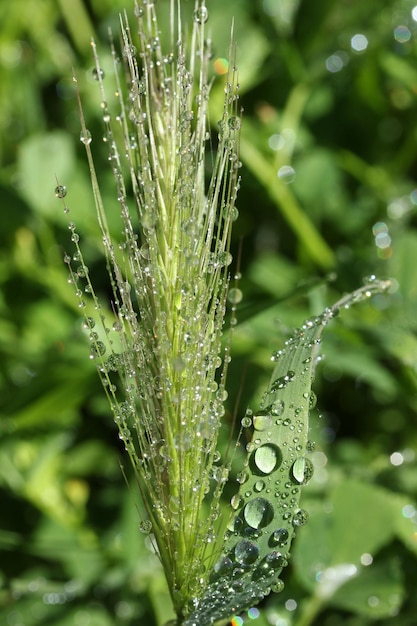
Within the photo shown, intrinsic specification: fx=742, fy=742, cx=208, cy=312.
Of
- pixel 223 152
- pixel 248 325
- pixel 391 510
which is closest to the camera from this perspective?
pixel 223 152

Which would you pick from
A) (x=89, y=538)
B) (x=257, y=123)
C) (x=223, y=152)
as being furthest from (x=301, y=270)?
(x=223, y=152)

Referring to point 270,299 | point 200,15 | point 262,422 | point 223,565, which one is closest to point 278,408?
point 262,422

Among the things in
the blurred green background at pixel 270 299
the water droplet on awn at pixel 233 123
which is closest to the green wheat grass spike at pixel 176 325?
the water droplet on awn at pixel 233 123

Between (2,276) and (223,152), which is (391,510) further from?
(2,276)

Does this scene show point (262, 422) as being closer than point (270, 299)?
Yes

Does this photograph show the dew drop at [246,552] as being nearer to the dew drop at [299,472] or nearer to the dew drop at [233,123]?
the dew drop at [299,472]

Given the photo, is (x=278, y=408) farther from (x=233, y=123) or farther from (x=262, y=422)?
(x=233, y=123)

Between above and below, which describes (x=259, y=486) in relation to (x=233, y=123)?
below
